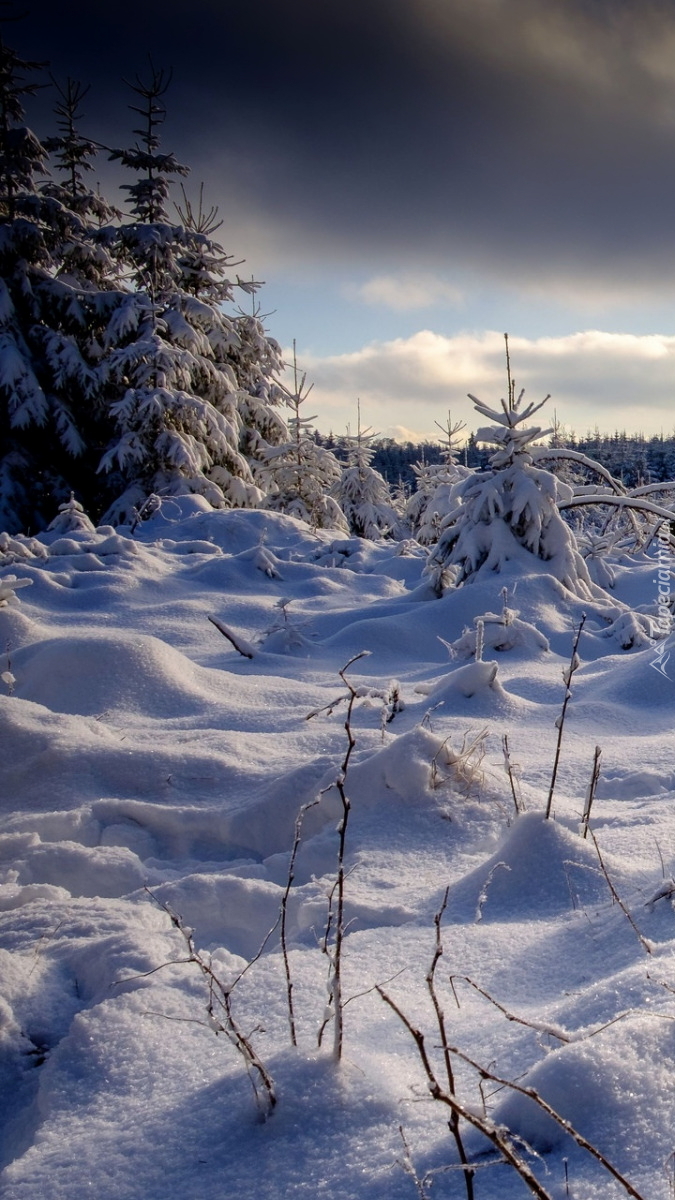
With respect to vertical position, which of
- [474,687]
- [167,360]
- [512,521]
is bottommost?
[474,687]

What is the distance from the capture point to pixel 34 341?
653 inches

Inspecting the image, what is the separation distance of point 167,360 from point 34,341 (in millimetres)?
3279

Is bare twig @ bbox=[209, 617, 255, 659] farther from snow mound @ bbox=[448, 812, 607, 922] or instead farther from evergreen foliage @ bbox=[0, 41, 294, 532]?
evergreen foliage @ bbox=[0, 41, 294, 532]

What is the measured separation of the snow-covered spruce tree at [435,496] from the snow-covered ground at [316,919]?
6.37 metres

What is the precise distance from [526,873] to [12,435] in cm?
1627

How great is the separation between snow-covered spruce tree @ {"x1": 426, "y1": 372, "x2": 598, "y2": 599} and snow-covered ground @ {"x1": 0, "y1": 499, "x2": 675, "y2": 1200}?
2106 mm

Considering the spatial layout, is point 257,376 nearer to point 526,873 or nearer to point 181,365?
point 181,365

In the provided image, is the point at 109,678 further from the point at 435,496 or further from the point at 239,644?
the point at 435,496

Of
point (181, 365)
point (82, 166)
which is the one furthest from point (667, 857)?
point (82, 166)

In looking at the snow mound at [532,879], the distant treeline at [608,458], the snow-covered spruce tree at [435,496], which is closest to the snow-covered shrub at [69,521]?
A: the snow-covered spruce tree at [435,496]

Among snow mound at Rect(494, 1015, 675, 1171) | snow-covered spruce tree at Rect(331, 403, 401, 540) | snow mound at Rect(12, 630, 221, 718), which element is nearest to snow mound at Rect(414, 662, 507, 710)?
snow mound at Rect(12, 630, 221, 718)

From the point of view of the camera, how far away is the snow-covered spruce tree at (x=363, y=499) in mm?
20548

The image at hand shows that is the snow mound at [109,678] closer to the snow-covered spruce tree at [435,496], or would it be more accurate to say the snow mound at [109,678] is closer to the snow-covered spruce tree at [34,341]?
the snow-covered spruce tree at [435,496]

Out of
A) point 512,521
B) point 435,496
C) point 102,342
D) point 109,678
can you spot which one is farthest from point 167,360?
point 109,678
